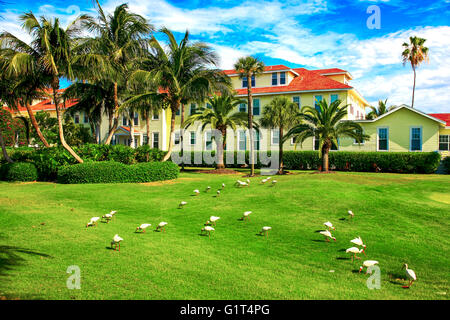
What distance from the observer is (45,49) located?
66.2 feet

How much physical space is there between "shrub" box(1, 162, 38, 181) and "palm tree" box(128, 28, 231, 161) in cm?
778

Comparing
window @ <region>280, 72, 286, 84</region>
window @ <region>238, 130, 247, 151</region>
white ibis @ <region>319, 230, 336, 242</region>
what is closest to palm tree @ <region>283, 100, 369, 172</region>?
window @ <region>238, 130, 247, 151</region>

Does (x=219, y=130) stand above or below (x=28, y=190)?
above

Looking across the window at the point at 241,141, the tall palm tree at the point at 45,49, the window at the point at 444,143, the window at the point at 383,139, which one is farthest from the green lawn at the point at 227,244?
the window at the point at 241,141

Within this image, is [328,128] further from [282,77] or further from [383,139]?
[282,77]

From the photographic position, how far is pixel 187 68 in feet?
77.9

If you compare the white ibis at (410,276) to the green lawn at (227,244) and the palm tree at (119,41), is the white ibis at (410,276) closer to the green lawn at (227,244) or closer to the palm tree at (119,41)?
the green lawn at (227,244)

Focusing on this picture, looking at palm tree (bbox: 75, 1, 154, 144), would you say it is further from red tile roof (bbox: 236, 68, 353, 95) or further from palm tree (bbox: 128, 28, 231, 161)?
red tile roof (bbox: 236, 68, 353, 95)

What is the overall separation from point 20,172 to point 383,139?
2913cm

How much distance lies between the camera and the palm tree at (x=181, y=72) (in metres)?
22.6

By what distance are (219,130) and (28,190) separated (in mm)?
15634

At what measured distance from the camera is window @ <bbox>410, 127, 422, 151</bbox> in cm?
2961
